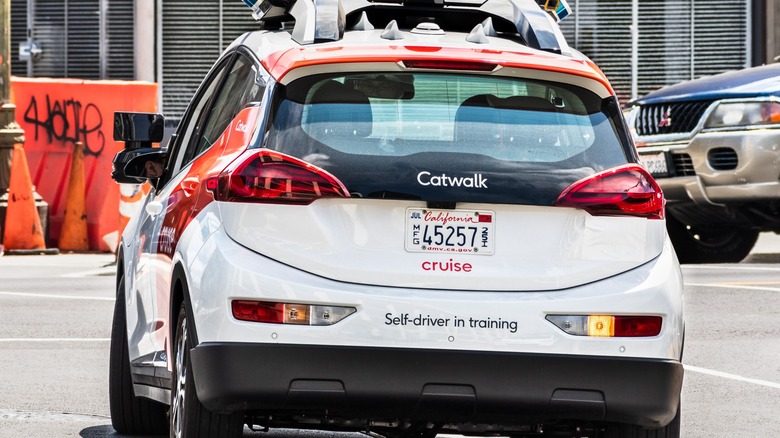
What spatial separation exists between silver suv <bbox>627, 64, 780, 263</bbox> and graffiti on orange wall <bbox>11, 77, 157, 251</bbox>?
7.15 metres

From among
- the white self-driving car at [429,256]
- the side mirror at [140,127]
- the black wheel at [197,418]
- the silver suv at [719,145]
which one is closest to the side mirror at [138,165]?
the side mirror at [140,127]

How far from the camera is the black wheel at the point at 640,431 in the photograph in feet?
18.5

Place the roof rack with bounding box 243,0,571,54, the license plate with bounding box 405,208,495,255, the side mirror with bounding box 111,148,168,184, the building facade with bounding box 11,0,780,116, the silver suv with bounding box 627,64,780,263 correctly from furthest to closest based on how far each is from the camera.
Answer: the building facade with bounding box 11,0,780,116, the silver suv with bounding box 627,64,780,263, the side mirror with bounding box 111,148,168,184, the roof rack with bounding box 243,0,571,54, the license plate with bounding box 405,208,495,255

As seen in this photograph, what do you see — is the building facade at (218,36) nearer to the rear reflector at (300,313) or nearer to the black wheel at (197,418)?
the black wheel at (197,418)

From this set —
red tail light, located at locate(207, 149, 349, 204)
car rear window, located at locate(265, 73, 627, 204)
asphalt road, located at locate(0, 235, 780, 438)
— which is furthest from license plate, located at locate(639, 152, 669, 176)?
red tail light, located at locate(207, 149, 349, 204)

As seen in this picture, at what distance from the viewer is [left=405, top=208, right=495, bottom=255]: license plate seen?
5285 millimetres

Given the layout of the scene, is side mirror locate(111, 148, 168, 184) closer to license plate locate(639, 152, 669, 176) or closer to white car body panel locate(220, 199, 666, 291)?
white car body panel locate(220, 199, 666, 291)

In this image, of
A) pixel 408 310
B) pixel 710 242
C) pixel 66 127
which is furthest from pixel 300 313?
pixel 66 127

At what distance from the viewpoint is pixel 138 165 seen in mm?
6980

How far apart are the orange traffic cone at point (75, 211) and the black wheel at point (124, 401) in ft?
38.5

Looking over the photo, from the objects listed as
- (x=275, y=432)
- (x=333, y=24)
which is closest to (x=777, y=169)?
(x=275, y=432)

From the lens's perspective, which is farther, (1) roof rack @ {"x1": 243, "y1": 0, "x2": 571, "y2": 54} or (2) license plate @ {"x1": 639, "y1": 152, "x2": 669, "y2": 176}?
(2) license plate @ {"x1": 639, "y1": 152, "x2": 669, "y2": 176}

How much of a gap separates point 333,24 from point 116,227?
44.4ft

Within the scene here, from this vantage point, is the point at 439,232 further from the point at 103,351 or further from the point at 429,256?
the point at 103,351
